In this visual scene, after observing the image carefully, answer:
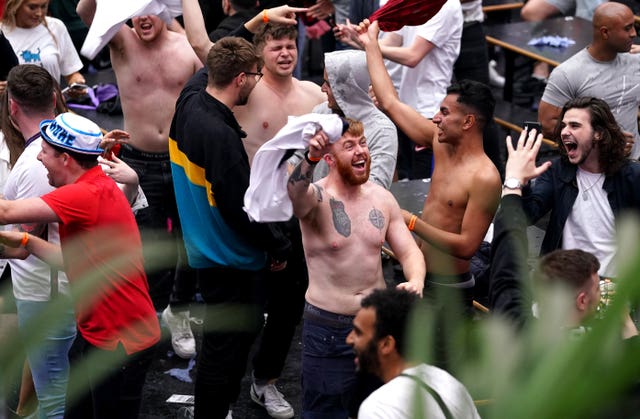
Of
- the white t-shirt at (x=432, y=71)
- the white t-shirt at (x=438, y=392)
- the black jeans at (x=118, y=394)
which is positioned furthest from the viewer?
the white t-shirt at (x=432, y=71)

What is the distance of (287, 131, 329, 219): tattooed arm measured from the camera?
349 cm

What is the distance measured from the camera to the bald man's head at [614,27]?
5.61 meters

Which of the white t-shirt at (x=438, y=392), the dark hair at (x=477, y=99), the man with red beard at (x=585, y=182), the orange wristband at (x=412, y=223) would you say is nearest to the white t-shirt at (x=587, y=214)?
the man with red beard at (x=585, y=182)

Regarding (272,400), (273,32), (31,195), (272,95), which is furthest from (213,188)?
(272,400)

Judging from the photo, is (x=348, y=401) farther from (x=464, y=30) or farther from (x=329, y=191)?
(x=464, y=30)

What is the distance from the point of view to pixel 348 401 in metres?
4.00

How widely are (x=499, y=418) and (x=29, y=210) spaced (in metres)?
3.37

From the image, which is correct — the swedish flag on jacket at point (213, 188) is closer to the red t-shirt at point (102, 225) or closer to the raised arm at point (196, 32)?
the red t-shirt at point (102, 225)

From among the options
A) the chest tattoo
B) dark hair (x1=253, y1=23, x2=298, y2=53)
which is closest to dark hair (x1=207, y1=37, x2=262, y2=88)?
dark hair (x1=253, y1=23, x2=298, y2=53)

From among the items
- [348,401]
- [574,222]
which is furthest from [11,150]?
[574,222]

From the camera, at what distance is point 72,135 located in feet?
12.5

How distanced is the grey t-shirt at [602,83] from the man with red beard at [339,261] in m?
2.12

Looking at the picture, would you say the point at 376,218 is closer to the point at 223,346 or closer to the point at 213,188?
the point at 213,188

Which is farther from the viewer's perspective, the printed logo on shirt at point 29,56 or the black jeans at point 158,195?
the printed logo on shirt at point 29,56
